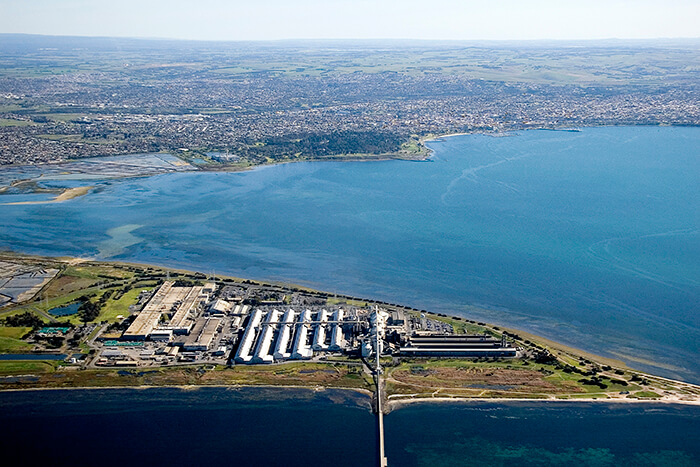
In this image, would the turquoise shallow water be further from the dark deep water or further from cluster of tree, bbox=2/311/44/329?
cluster of tree, bbox=2/311/44/329

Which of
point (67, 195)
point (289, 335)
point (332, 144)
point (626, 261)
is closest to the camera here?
point (289, 335)

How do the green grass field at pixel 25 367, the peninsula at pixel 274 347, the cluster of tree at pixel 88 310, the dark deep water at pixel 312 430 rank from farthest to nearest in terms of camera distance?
the cluster of tree at pixel 88 310
the green grass field at pixel 25 367
the peninsula at pixel 274 347
the dark deep water at pixel 312 430

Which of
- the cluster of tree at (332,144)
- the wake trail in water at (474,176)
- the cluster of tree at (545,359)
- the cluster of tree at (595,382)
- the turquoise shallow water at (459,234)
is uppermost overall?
the cluster of tree at (332,144)

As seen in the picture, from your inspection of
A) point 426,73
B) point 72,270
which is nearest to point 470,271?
point 72,270

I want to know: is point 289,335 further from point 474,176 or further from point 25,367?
point 474,176

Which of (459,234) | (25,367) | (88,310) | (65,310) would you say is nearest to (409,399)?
(25,367)

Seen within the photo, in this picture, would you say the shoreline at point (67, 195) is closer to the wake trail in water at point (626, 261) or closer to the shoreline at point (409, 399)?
the shoreline at point (409, 399)

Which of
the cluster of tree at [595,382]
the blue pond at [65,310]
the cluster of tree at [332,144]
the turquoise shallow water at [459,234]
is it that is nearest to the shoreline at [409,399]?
the cluster of tree at [595,382]
